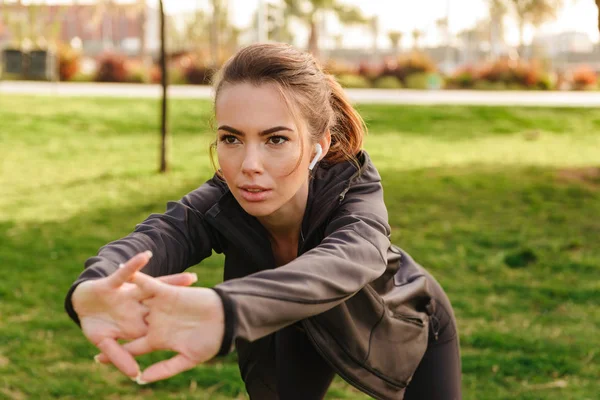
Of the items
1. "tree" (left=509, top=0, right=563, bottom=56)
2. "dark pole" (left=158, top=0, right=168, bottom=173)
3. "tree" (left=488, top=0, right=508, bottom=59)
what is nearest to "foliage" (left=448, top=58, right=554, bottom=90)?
"dark pole" (left=158, top=0, right=168, bottom=173)

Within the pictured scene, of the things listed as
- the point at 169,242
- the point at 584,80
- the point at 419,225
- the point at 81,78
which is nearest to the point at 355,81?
the point at 584,80

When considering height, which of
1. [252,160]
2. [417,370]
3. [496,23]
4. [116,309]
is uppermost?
[496,23]

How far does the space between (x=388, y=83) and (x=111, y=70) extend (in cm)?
976

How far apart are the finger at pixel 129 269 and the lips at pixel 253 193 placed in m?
0.53

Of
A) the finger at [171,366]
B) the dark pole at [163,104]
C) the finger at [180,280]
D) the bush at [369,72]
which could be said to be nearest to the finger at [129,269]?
the finger at [180,280]

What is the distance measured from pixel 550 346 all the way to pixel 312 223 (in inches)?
113

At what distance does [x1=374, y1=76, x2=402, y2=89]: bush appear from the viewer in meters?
27.3

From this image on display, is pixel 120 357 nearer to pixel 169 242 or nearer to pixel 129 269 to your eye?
pixel 129 269

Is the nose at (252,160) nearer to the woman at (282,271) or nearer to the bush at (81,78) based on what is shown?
the woman at (282,271)

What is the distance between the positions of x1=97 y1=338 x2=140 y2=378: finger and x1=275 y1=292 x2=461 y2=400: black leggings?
2.62 ft

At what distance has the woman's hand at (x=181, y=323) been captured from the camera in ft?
5.74

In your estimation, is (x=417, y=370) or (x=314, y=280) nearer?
(x=314, y=280)

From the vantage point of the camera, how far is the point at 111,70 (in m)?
27.8

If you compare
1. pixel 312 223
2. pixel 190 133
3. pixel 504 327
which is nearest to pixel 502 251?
pixel 504 327
